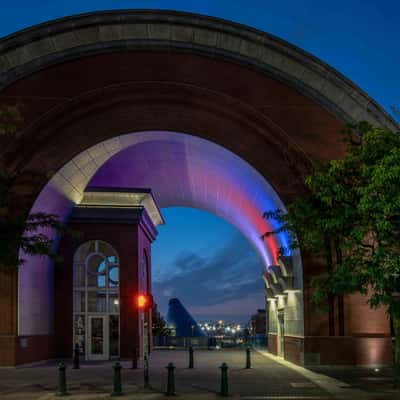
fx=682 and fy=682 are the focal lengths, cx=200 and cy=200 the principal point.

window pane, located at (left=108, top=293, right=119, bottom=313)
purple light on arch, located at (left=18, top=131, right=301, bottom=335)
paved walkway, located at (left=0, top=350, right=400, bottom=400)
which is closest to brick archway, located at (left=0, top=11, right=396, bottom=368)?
purple light on arch, located at (left=18, top=131, right=301, bottom=335)

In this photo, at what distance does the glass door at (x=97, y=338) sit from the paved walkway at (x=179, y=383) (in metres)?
5.72

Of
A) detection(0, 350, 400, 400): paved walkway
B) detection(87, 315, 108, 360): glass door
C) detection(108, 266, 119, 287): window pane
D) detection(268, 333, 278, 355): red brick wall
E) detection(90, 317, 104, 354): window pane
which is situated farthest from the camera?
detection(268, 333, 278, 355): red brick wall

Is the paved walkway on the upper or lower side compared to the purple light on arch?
lower

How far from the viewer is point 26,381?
22.2m

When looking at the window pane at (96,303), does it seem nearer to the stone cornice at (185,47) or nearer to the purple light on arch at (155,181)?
the purple light on arch at (155,181)

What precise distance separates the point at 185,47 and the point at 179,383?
1454 cm

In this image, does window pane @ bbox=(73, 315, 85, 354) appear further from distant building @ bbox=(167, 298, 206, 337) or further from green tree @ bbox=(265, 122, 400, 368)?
distant building @ bbox=(167, 298, 206, 337)

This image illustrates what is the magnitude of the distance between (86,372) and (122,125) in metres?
10.6

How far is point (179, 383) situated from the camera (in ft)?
70.8

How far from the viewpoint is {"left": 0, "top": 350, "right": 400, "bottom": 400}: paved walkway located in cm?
1848

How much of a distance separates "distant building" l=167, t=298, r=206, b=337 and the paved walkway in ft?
121

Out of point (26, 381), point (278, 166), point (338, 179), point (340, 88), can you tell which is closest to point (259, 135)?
point (278, 166)

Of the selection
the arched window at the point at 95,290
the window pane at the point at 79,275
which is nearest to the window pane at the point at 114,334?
the arched window at the point at 95,290

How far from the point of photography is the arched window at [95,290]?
34.7m
